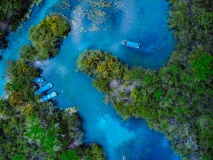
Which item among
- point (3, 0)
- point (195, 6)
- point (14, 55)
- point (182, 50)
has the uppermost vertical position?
point (195, 6)

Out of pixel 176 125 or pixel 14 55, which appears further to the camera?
pixel 14 55

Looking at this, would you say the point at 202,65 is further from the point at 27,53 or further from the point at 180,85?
the point at 27,53

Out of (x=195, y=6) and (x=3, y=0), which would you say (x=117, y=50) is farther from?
(x=3, y=0)

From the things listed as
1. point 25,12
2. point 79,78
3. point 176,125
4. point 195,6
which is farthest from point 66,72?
point 195,6

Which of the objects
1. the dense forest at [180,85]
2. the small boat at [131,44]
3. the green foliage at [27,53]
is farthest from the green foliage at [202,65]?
the green foliage at [27,53]

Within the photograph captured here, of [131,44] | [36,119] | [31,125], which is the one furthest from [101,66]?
[31,125]

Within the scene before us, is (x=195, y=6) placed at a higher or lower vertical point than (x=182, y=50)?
Result: higher
